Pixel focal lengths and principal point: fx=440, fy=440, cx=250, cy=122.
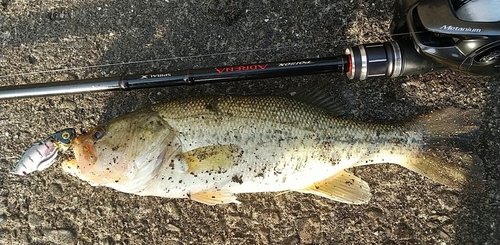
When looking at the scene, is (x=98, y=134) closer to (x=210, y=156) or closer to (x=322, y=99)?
(x=210, y=156)

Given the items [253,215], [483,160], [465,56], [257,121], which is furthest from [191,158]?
[483,160]

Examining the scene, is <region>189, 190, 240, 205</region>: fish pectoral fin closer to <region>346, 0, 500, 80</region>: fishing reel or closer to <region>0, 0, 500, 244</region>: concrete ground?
<region>0, 0, 500, 244</region>: concrete ground

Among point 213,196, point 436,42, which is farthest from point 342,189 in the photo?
point 436,42

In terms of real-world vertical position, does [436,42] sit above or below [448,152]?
above

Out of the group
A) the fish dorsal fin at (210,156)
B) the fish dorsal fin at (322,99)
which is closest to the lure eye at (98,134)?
the fish dorsal fin at (210,156)

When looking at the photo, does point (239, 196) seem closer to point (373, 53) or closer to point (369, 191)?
point (369, 191)

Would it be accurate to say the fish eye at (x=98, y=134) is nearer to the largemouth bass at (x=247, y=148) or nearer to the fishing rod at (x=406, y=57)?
the largemouth bass at (x=247, y=148)
